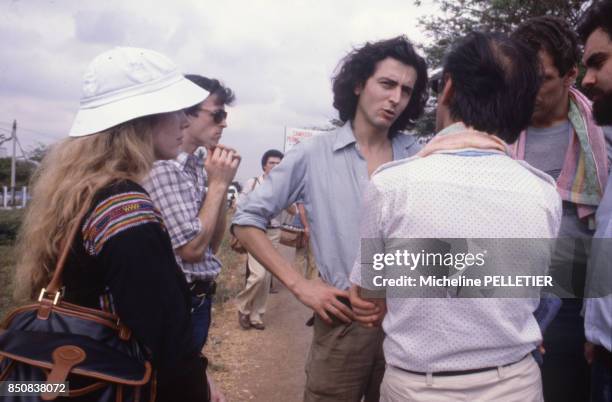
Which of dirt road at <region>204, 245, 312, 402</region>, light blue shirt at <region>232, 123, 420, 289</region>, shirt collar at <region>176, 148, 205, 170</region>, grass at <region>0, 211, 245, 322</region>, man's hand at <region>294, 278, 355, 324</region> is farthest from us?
grass at <region>0, 211, 245, 322</region>

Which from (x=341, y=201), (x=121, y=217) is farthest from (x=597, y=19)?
(x=121, y=217)

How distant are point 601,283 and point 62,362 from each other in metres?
1.69

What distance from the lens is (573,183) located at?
2.22 metres

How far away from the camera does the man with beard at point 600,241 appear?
5.57 ft

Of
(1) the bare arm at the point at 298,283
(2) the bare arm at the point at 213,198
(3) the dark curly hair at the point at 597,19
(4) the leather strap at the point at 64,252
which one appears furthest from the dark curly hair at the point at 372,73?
(4) the leather strap at the point at 64,252

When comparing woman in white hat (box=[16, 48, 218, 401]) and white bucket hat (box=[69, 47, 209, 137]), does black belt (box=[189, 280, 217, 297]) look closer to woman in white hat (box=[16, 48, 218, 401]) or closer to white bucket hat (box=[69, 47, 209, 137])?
woman in white hat (box=[16, 48, 218, 401])

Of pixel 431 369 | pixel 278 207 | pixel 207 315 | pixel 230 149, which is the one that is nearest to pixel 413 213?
pixel 431 369

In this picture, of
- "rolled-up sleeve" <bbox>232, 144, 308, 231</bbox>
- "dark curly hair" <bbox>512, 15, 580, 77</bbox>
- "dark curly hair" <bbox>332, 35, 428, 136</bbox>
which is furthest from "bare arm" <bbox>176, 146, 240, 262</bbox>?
"dark curly hair" <bbox>512, 15, 580, 77</bbox>

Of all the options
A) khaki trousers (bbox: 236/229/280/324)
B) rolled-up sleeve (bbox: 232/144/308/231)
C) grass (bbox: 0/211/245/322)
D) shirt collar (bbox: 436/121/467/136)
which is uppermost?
shirt collar (bbox: 436/121/467/136)

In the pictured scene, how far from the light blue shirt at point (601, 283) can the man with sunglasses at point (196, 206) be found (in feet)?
5.18

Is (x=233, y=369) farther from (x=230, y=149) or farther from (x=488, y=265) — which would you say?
(x=488, y=265)

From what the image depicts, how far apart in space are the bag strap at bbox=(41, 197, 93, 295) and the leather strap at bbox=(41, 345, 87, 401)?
0.18 metres

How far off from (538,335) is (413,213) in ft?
1.74

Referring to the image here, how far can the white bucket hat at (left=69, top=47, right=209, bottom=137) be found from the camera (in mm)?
1602
